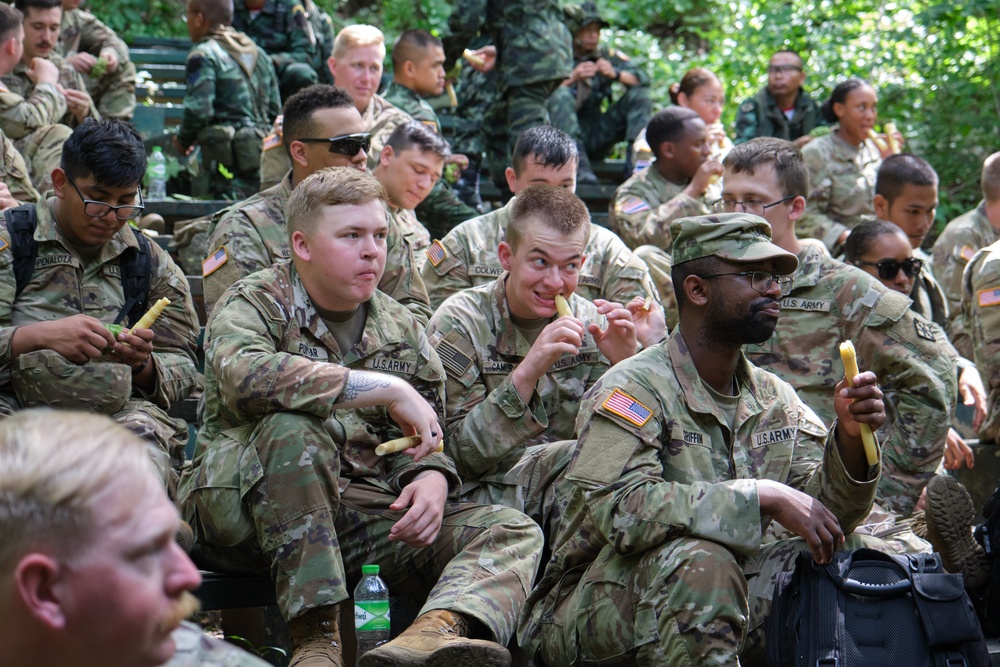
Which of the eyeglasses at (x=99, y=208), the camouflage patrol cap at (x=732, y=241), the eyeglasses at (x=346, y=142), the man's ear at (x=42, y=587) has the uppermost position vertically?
the man's ear at (x=42, y=587)

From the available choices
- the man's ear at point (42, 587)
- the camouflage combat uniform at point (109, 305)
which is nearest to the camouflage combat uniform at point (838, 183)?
the camouflage combat uniform at point (109, 305)

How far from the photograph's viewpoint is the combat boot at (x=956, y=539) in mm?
4754

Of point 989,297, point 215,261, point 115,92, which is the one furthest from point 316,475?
point 115,92

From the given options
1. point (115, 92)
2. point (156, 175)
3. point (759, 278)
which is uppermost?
point (759, 278)

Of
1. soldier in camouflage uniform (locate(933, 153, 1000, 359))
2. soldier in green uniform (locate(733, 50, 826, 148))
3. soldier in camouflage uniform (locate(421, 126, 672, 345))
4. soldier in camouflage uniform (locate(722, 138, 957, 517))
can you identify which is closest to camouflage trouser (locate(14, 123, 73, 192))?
soldier in camouflage uniform (locate(421, 126, 672, 345))

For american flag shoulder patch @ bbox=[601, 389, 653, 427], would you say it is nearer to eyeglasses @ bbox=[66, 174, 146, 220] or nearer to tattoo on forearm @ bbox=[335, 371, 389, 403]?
tattoo on forearm @ bbox=[335, 371, 389, 403]

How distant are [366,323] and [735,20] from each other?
12514 millimetres

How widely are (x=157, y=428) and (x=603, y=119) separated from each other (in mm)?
7519

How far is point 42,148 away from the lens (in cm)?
770

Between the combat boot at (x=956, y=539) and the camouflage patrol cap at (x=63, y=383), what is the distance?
3266mm

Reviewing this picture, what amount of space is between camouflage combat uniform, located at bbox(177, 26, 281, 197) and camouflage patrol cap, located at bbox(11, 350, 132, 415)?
472 centimetres

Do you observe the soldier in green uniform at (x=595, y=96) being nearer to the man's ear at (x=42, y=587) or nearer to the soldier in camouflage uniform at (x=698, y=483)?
the soldier in camouflage uniform at (x=698, y=483)

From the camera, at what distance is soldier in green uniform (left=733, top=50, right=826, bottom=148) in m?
11.0

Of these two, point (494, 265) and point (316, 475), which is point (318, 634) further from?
point (494, 265)
